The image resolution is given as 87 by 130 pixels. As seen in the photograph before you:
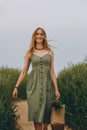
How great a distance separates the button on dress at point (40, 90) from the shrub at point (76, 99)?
10.00ft

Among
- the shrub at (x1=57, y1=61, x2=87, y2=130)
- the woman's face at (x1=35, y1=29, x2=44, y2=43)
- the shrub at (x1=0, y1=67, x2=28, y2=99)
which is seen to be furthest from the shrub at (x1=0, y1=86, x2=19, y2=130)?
the woman's face at (x1=35, y1=29, x2=44, y2=43)

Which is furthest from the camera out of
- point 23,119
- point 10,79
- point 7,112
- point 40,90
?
point 10,79

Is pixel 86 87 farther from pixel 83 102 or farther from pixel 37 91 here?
pixel 37 91

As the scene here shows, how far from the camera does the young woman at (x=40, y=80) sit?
8.24 m

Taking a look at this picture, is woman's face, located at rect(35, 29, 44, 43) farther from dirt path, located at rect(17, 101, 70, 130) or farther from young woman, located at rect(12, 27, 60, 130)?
dirt path, located at rect(17, 101, 70, 130)

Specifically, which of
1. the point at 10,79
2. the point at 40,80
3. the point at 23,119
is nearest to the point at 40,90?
the point at 40,80

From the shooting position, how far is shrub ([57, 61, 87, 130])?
1156cm

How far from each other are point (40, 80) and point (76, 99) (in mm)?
3347

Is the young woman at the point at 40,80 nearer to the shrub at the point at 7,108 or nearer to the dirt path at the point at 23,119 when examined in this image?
the shrub at the point at 7,108

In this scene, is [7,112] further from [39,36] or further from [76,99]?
[39,36]

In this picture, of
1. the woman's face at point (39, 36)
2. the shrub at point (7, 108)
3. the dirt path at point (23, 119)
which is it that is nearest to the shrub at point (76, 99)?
the dirt path at point (23, 119)

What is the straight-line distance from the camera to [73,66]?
1298cm

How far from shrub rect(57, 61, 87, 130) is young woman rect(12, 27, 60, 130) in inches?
120

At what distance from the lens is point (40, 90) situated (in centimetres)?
826
